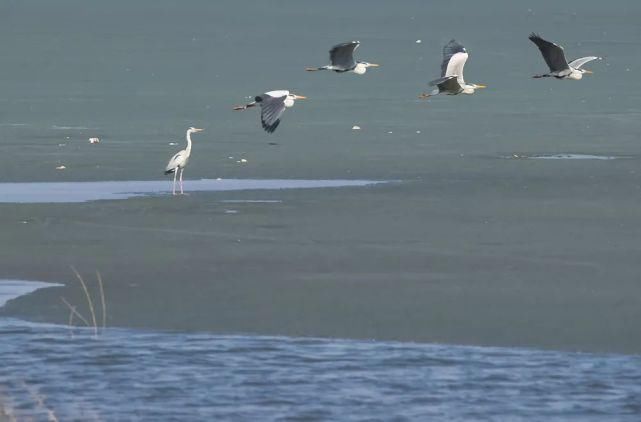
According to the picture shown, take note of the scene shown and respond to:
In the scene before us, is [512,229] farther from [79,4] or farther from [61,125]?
[79,4]

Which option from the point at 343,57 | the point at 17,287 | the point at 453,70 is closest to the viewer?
the point at 17,287

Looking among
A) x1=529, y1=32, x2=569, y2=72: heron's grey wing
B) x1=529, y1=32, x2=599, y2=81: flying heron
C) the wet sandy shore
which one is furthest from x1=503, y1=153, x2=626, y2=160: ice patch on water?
the wet sandy shore

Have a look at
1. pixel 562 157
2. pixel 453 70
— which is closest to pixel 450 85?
pixel 453 70

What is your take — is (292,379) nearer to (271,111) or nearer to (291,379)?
(291,379)

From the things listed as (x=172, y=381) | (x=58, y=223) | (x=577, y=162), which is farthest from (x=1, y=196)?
(x=172, y=381)

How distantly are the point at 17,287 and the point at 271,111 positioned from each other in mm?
4592

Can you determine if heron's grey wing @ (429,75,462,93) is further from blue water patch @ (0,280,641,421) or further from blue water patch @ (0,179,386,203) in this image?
blue water patch @ (0,280,641,421)

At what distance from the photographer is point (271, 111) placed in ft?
50.3

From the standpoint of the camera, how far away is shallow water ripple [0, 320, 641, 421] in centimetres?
811

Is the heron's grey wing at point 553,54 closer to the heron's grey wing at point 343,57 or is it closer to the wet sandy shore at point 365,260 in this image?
Result: the wet sandy shore at point 365,260

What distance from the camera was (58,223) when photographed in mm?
13867

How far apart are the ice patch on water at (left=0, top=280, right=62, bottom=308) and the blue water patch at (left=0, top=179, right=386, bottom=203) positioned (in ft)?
13.0

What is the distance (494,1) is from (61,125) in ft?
95.4

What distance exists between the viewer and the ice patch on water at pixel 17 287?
35.7ft
